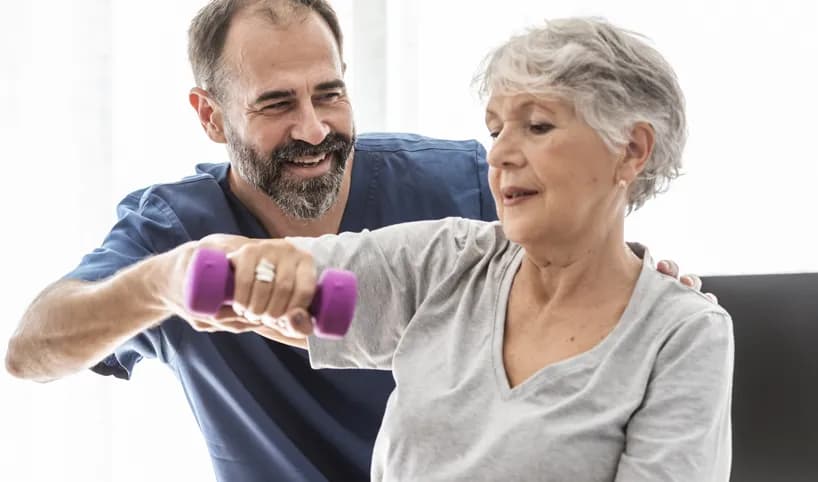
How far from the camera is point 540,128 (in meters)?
1.16

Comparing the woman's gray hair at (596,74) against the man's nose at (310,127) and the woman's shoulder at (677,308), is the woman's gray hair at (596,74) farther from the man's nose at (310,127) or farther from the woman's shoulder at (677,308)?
the man's nose at (310,127)

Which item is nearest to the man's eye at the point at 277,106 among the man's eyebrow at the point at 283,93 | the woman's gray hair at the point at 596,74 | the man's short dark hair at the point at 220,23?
the man's eyebrow at the point at 283,93

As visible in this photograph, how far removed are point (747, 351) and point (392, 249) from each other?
0.61 m

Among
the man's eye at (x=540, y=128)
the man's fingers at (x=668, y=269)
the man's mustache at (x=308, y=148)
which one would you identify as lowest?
the man's fingers at (x=668, y=269)

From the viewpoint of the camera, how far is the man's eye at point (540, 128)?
115 centimetres

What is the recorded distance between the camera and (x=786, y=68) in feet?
7.92

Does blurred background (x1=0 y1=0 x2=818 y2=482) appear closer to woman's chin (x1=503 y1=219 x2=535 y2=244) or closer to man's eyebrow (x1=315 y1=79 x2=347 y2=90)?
man's eyebrow (x1=315 y1=79 x2=347 y2=90)

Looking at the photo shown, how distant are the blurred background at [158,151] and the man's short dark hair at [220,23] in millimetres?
456

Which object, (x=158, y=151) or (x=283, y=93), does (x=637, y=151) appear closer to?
(x=283, y=93)

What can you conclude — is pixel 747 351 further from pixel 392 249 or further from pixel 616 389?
pixel 392 249

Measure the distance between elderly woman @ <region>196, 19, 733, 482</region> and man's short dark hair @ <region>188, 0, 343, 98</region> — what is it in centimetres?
63

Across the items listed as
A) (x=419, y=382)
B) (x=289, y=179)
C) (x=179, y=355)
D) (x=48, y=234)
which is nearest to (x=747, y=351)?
(x=419, y=382)

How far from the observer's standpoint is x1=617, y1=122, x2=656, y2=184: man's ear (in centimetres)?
119

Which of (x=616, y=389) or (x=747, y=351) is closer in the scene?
(x=616, y=389)
